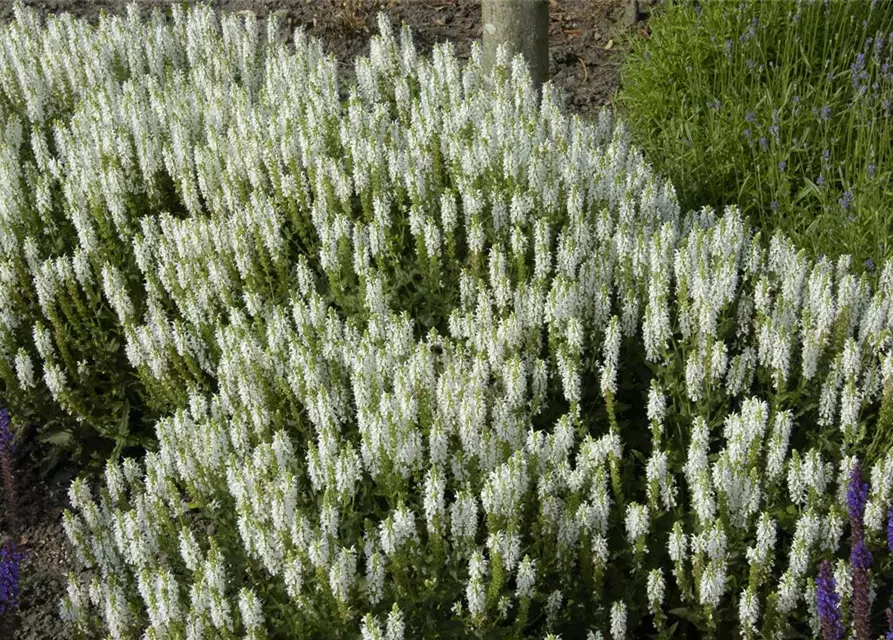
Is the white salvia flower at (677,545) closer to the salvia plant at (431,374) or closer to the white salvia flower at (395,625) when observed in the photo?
the salvia plant at (431,374)

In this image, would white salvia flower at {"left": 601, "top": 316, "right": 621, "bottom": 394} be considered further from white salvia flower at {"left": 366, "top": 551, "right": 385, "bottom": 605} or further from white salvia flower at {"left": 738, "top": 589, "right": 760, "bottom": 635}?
white salvia flower at {"left": 366, "top": 551, "right": 385, "bottom": 605}

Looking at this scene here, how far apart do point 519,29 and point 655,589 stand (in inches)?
148

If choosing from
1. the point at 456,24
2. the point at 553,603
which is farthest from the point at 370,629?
the point at 456,24

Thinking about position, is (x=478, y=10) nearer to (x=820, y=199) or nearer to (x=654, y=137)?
(x=654, y=137)

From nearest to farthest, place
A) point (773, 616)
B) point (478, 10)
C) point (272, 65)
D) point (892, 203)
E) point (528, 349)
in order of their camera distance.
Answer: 1. point (773, 616)
2. point (528, 349)
3. point (892, 203)
4. point (272, 65)
5. point (478, 10)

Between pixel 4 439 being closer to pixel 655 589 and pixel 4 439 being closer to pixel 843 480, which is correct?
pixel 655 589

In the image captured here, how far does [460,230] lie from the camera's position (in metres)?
4.95

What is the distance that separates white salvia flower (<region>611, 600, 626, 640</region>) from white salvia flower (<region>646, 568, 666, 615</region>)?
0.34 ft

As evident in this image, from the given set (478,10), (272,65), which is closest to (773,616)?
(272,65)

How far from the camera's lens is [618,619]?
3314 mm

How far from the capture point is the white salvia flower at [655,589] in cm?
335

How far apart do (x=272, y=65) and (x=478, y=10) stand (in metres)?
2.60

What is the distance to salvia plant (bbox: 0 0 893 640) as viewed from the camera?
3.46m

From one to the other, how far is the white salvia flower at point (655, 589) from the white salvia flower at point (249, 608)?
1.20 meters
